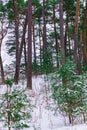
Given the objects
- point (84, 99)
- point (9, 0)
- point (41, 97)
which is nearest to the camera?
point (84, 99)

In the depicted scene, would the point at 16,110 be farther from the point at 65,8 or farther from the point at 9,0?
the point at 65,8

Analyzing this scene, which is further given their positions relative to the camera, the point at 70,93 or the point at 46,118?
the point at 46,118

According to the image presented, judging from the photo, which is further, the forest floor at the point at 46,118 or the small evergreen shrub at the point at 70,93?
the small evergreen shrub at the point at 70,93

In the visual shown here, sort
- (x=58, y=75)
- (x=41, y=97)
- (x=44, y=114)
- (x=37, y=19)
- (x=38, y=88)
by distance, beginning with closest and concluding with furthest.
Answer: (x=58, y=75) → (x=44, y=114) → (x=41, y=97) → (x=38, y=88) → (x=37, y=19)

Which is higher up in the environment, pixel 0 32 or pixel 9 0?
pixel 9 0

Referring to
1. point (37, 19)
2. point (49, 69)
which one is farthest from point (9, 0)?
point (49, 69)

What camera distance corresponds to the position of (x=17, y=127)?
280 inches

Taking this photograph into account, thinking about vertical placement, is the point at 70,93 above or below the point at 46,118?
above

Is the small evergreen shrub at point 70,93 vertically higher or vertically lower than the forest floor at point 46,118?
higher

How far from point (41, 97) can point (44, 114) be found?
120 inches

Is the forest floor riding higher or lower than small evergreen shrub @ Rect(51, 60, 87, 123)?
lower

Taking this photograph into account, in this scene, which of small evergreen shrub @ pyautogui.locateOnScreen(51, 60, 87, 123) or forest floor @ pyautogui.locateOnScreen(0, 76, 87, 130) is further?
small evergreen shrub @ pyautogui.locateOnScreen(51, 60, 87, 123)

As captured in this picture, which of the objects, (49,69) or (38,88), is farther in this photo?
(38,88)

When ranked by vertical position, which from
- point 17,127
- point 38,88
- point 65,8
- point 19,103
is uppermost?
point 65,8
